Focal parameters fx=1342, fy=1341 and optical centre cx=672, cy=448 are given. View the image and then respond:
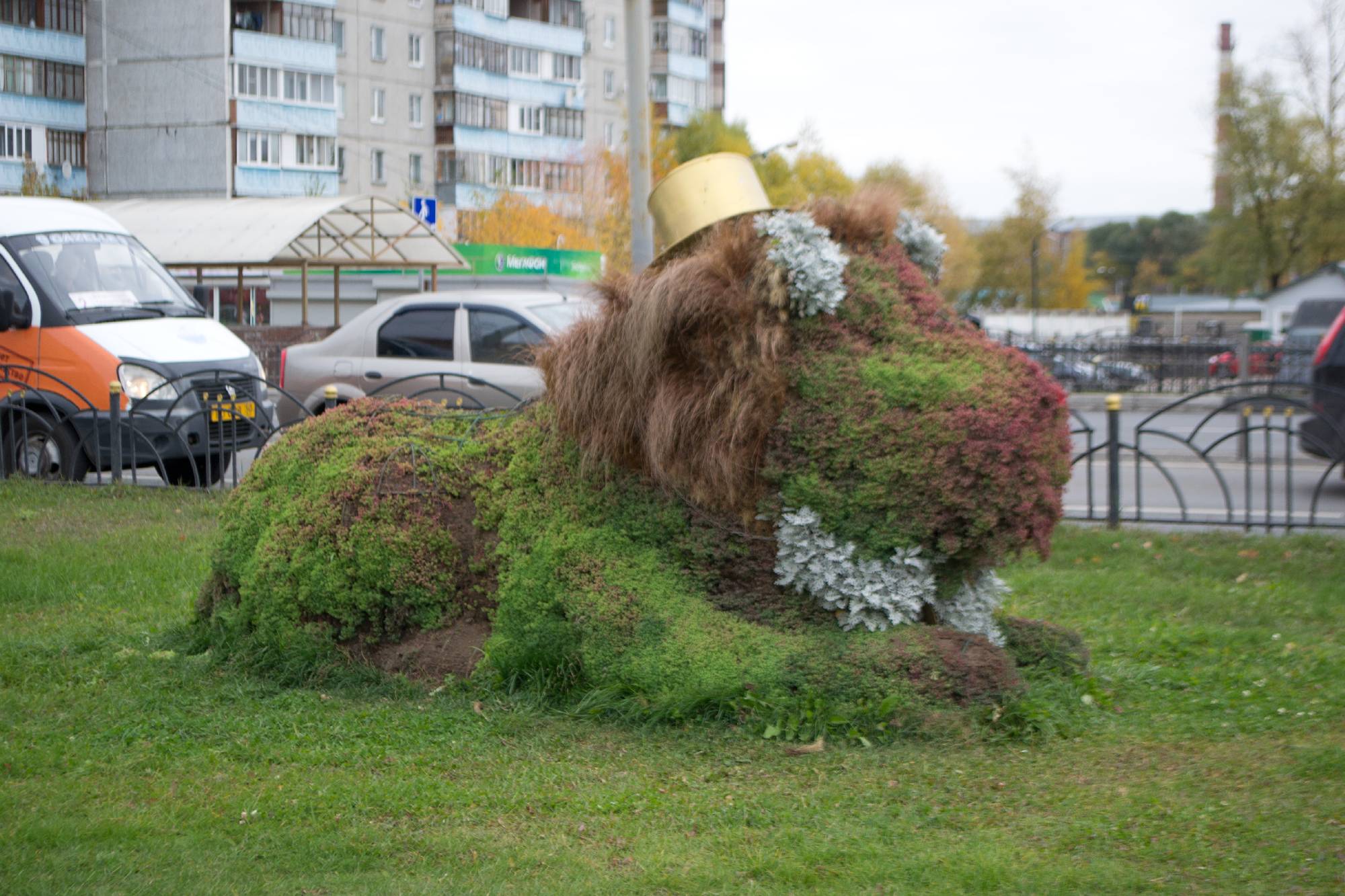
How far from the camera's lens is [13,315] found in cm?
1194

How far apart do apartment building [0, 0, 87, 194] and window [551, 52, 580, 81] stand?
22.4 m

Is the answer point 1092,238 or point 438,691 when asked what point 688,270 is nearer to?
point 438,691

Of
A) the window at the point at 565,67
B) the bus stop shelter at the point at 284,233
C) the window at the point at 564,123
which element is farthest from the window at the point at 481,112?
the bus stop shelter at the point at 284,233

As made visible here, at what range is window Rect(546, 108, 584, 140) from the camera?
6012 cm

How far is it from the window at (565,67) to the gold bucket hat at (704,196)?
56.7 meters

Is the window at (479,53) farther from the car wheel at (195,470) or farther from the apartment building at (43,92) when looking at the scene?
the car wheel at (195,470)

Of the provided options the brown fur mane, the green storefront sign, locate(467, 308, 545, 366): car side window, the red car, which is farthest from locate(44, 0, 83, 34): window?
the brown fur mane

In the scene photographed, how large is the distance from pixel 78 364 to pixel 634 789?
30.5 feet

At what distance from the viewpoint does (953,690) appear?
14.9 ft

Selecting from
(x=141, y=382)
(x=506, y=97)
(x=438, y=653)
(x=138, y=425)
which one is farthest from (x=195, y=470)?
(x=506, y=97)

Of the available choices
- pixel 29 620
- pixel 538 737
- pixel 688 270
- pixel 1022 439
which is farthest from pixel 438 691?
pixel 29 620

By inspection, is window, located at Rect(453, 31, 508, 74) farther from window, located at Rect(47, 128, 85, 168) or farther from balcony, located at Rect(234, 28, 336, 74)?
window, located at Rect(47, 128, 85, 168)

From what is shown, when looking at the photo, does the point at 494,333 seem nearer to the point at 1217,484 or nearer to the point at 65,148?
the point at 1217,484

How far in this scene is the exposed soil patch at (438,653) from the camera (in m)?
5.20
